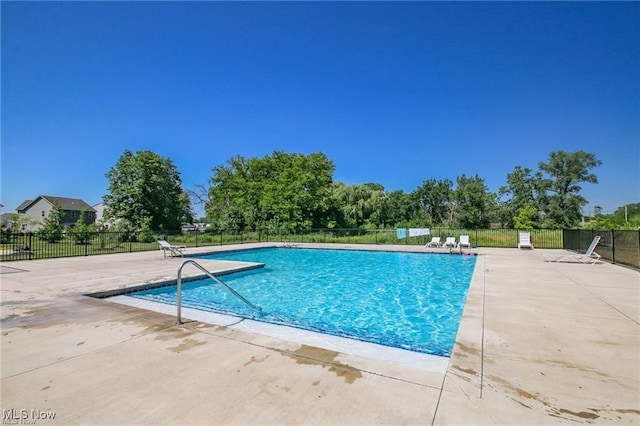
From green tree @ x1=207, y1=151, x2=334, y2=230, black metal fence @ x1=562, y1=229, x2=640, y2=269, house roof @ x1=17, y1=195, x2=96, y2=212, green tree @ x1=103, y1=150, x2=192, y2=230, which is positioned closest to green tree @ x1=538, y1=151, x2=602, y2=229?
black metal fence @ x1=562, y1=229, x2=640, y2=269

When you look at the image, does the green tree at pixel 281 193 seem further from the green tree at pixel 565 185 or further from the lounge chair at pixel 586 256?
the green tree at pixel 565 185

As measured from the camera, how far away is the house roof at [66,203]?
39.9 metres

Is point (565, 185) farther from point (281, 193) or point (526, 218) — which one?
point (281, 193)

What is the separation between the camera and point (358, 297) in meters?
7.41

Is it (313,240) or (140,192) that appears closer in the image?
(313,240)

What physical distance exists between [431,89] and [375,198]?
14.5 metres

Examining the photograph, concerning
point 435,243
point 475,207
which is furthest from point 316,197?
point 475,207

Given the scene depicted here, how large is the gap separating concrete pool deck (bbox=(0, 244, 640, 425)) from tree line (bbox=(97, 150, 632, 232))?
755 inches

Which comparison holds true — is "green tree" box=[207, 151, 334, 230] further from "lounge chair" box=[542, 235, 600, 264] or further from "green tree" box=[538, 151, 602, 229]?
"green tree" box=[538, 151, 602, 229]

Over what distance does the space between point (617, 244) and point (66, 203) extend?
2129 inches

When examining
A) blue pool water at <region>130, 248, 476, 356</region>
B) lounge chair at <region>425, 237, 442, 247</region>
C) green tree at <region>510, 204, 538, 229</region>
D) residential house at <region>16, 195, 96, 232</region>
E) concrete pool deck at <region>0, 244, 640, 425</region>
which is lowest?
blue pool water at <region>130, 248, 476, 356</region>

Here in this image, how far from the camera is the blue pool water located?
500 cm

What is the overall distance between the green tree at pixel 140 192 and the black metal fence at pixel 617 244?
91.9 feet

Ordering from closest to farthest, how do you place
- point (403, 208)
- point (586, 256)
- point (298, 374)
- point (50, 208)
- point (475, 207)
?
point (298, 374) < point (586, 256) < point (475, 207) < point (50, 208) < point (403, 208)
